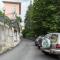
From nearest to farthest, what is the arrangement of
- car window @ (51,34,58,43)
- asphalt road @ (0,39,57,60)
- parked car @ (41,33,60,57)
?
parked car @ (41,33,60,57) < car window @ (51,34,58,43) < asphalt road @ (0,39,57,60)

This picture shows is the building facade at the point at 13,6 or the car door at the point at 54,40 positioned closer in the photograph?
the car door at the point at 54,40

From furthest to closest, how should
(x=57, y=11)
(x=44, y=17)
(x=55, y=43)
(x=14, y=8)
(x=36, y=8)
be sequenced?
1. (x=14, y=8)
2. (x=36, y=8)
3. (x=44, y=17)
4. (x=57, y=11)
5. (x=55, y=43)

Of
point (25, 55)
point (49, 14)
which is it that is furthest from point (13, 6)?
point (25, 55)

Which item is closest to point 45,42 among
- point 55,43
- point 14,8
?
point 55,43

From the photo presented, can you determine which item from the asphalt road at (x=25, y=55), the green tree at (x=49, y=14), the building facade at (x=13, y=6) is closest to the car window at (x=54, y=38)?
the asphalt road at (x=25, y=55)

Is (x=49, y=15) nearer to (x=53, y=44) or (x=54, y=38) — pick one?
(x=54, y=38)

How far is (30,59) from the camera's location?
690 inches

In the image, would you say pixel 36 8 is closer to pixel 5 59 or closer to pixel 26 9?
pixel 5 59

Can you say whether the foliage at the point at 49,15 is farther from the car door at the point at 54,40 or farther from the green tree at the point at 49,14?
the car door at the point at 54,40

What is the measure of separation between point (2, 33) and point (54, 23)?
6.46m

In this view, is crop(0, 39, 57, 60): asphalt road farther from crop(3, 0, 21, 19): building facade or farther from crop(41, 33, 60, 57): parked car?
crop(3, 0, 21, 19): building facade

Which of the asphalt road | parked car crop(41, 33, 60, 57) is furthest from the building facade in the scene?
parked car crop(41, 33, 60, 57)

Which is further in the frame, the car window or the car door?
the car window

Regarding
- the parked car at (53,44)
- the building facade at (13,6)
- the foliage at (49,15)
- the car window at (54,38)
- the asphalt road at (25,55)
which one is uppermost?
the building facade at (13,6)
